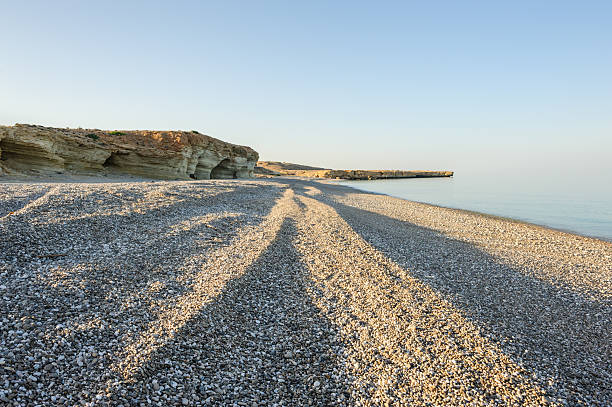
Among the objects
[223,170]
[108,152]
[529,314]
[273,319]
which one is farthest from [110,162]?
[529,314]

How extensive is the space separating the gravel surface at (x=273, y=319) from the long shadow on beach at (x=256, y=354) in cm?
3

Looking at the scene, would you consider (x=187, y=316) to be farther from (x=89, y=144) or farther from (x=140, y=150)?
(x=140, y=150)

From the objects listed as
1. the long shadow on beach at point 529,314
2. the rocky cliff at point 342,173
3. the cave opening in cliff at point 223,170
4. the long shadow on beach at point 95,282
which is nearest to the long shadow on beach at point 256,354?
the long shadow on beach at point 95,282

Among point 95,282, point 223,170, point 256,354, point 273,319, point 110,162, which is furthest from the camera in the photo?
point 223,170

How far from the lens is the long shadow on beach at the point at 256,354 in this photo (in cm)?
421

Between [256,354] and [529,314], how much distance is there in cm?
648

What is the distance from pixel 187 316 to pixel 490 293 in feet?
25.3

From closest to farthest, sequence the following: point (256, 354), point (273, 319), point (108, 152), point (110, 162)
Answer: point (256, 354), point (273, 319), point (108, 152), point (110, 162)

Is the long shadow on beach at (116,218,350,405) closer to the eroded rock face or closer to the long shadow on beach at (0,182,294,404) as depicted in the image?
the long shadow on beach at (0,182,294,404)

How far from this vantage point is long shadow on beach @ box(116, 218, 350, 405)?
4207mm

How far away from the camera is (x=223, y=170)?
52719 mm

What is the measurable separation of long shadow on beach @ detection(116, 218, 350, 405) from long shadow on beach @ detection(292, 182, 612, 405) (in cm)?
329

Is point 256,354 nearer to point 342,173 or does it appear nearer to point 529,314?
point 529,314

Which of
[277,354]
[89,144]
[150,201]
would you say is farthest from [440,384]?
[89,144]
